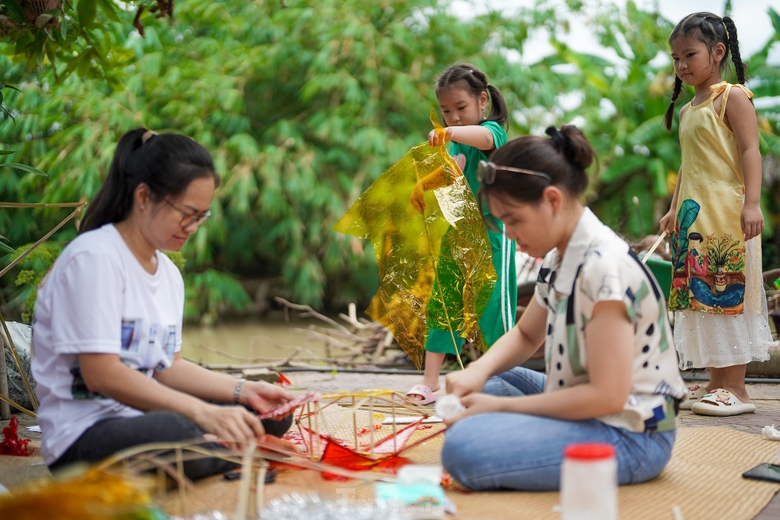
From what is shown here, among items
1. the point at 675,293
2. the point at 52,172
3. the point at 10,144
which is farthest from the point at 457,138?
the point at 10,144

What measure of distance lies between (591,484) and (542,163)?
28.1 inches

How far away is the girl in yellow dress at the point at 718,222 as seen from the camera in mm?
2688

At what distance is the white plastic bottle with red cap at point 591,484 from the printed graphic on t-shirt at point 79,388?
39.1 inches

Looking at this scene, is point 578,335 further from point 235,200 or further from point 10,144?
point 10,144

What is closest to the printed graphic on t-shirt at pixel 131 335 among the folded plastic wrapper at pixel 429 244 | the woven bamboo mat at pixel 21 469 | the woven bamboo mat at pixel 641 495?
the woven bamboo mat at pixel 641 495

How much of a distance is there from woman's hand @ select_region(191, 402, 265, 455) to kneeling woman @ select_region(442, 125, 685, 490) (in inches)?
16.9

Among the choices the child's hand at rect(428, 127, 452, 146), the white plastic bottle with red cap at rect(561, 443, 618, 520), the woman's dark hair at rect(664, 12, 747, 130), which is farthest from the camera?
the woman's dark hair at rect(664, 12, 747, 130)

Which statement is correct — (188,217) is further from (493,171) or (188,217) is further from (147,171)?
(493,171)

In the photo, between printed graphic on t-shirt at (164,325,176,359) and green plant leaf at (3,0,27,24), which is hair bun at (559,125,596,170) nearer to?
printed graphic on t-shirt at (164,325,176,359)

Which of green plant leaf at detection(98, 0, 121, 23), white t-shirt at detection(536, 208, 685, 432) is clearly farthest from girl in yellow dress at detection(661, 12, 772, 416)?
green plant leaf at detection(98, 0, 121, 23)

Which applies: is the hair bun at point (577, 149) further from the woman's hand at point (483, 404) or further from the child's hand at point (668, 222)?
the child's hand at point (668, 222)

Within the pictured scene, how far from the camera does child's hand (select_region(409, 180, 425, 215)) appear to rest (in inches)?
106

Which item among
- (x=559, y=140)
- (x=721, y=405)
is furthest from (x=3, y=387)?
(x=721, y=405)

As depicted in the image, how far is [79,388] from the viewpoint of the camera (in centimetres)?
169
